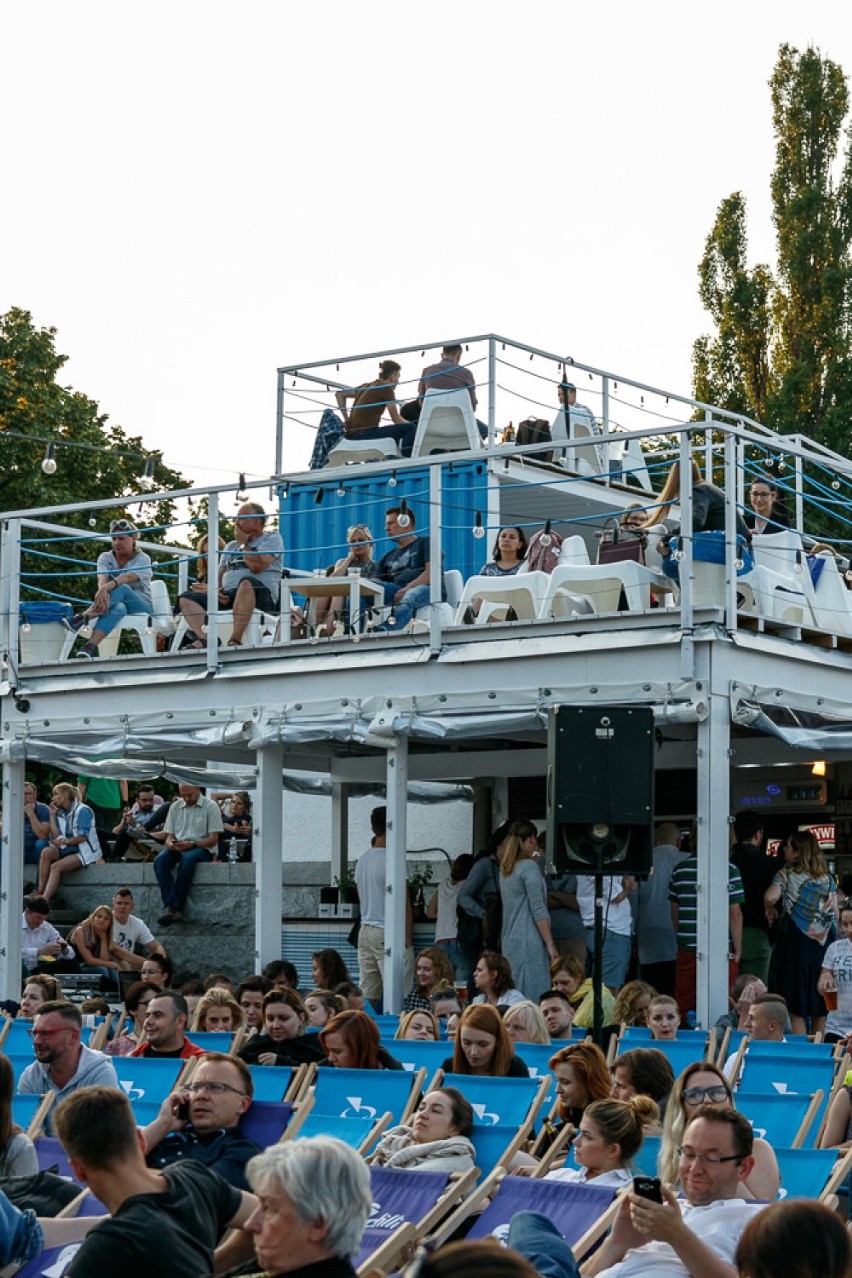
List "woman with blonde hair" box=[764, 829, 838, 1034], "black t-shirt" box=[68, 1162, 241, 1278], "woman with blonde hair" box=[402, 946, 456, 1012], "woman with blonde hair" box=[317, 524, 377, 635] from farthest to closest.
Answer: "woman with blonde hair" box=[317, 524, 377, 635] → "woman with blonde hair" box=[764, 829, 838, 1034] → "woman with blonde hair" box=[402, 946, 456, 1012] → "black t-shirt" box=[68, 1162, 241, 1278]

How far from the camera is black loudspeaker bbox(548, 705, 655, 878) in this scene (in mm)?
10742

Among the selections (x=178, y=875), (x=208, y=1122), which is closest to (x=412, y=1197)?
(x=208, y=1122)

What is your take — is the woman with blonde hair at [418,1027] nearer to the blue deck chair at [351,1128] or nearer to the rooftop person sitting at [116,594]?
the blue deck chair at [351,1128]

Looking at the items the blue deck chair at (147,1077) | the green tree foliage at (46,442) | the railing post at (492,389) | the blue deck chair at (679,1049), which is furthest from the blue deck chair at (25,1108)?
the green tree foliage at (46,442)

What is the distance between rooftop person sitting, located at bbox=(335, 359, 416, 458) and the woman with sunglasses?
1196 cm

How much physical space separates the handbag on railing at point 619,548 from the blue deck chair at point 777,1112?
615cm

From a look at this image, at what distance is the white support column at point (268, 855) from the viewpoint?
14836mm

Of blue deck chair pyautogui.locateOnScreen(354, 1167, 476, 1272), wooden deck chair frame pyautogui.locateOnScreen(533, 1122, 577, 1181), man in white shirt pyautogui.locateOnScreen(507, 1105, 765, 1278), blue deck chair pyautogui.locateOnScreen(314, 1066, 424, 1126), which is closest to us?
man in white shirt pyautogui.locateOnScreen(507, 1105, 765, 1278)

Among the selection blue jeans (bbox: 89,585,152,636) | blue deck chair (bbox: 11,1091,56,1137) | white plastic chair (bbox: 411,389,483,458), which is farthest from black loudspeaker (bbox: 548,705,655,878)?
white plastic chair (bbox: 411,389,483,458)

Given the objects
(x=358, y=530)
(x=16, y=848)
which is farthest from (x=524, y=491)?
(x=16, y=848)

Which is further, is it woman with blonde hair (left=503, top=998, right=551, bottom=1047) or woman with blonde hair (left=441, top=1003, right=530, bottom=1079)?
woman with blonde hair (left=503, top=998, right=551, bottom=1047)

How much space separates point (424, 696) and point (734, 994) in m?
2.97

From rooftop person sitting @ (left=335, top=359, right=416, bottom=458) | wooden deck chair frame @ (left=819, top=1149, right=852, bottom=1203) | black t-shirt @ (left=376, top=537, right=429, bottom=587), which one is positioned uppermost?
rooftop person sitting @ (left=335, top=359, right=416, bottom=458)

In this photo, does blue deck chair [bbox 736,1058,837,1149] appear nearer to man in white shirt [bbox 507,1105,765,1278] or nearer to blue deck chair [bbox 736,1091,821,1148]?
blue deck chair [bbox 736,1091,821,1148]
